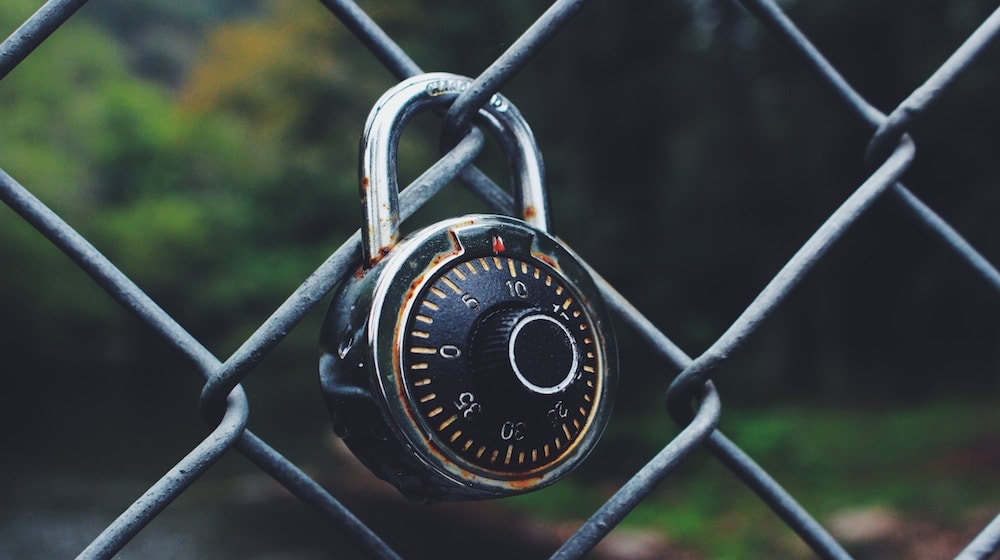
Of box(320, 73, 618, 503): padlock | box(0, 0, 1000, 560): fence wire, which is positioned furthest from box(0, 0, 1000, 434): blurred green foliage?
box(320, 73, 618, 503): padlock

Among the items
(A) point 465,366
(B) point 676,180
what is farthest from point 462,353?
(B) point 676,180

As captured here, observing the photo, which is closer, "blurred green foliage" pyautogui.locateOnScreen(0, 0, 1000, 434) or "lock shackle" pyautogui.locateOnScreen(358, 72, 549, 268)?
"lock shackle" pyautogui.locateOnScreen(358, 72, 549, 268)

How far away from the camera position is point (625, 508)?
33 centimetres

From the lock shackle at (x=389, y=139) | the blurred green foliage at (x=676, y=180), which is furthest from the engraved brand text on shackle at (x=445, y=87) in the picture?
the blurred green foliage at (x=676, y=180)

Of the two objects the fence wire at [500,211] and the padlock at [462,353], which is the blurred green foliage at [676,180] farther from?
the padlock at [462,353]

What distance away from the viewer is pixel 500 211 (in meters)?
0.35

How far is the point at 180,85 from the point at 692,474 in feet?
33.7

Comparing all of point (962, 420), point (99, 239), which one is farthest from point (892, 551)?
point (99, 239)

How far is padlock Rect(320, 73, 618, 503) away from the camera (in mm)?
262

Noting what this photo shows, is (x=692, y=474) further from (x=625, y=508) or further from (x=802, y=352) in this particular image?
(x=625, y=508)

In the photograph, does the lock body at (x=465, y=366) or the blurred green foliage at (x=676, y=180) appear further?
the blurred green foliage at (x=676, y=180)

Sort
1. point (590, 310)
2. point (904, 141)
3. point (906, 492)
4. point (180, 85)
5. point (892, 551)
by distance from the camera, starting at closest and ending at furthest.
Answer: point (590, 310) → point (904, 141) → point (892, 551) → point (906, 492) → point (180, 85)

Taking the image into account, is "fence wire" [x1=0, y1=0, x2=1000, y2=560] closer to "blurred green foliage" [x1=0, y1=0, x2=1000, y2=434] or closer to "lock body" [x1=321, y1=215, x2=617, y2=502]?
"lock body" [x1=321, y1=215, x2=617, y2=502]

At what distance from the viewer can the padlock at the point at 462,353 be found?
0.26 meters
